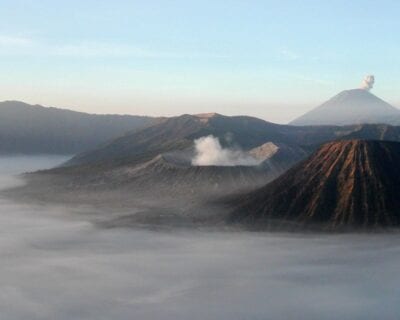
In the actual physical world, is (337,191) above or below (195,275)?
above

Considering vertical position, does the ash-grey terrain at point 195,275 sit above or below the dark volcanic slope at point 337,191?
below

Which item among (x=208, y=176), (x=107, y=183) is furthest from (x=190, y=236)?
(x=107, y=183)

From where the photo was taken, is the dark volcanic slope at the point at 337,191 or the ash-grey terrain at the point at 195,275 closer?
the ash-grey terrain at the point at 195,275

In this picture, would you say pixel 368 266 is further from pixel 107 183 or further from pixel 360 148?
pixel 107 183

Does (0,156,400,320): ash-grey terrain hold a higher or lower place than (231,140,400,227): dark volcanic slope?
lower
